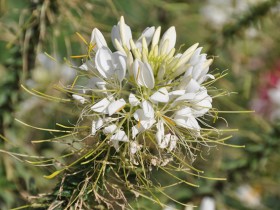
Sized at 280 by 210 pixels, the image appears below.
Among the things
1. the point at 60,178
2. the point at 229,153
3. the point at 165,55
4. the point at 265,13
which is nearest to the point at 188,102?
the point at 165,55

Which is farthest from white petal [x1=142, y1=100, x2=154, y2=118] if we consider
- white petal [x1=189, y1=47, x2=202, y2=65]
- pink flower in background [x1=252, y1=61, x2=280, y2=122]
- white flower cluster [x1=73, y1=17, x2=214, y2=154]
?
pink flower in background [x1=252, y1=61, x2=280, y2=122]

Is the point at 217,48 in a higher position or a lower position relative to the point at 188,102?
lower

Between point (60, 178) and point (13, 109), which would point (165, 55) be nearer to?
point (60, 178)

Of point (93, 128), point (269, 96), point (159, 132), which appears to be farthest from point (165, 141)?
point (269, 96)

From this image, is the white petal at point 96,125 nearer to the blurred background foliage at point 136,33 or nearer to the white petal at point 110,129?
the white petal at point 110,129

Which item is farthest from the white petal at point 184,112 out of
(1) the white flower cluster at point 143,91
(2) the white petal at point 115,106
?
(2) the white petal at point 115,106

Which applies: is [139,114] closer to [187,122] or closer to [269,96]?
[187,122]

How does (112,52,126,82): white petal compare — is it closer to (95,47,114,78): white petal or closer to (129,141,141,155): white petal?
(95,47,114,78): white petal
